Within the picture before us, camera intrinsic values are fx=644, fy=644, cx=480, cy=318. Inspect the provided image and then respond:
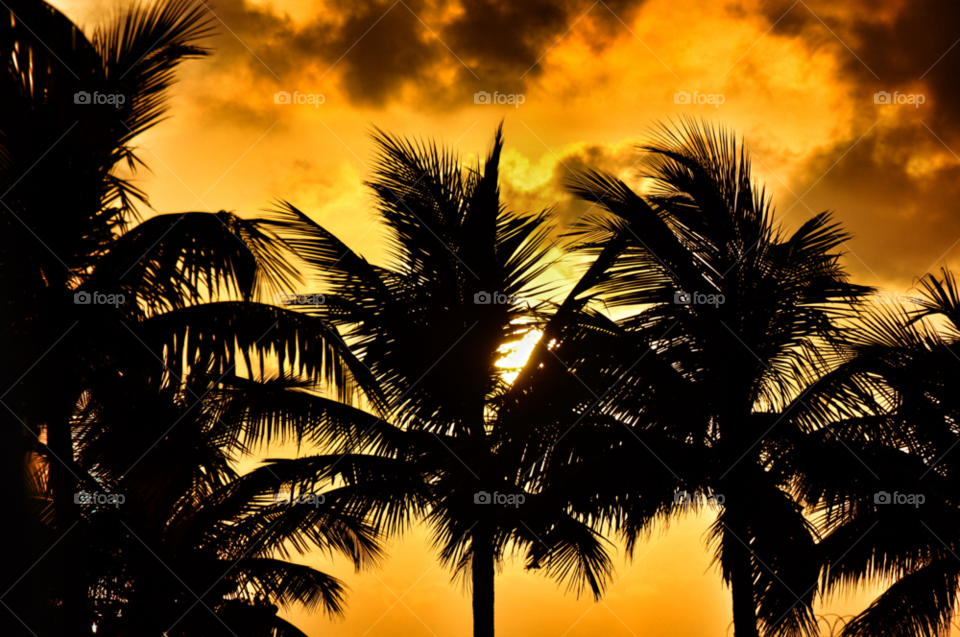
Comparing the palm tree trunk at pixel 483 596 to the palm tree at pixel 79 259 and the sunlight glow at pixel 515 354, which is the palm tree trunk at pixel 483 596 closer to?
the sunlight glow at pixel 515 354

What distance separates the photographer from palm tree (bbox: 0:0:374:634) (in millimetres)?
4688

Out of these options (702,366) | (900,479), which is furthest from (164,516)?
(900,479)

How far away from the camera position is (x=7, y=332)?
466 cm

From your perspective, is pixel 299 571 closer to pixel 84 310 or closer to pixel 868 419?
pixel 84 310

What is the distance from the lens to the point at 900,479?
5.17 m

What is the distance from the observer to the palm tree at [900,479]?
5172 mm

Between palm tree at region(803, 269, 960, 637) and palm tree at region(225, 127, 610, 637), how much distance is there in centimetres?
264

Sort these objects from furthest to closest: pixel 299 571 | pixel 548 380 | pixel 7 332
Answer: pixel 299 571 → pixel 548 380 → pixel 7 332

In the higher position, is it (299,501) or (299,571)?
(299,501)

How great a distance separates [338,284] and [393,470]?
91.4 inches

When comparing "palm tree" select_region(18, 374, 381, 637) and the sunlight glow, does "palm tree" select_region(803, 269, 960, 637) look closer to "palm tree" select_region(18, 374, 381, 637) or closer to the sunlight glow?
the sunlight glow

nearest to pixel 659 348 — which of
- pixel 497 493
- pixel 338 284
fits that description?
pixel 497 493

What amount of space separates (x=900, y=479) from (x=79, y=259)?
680 cm

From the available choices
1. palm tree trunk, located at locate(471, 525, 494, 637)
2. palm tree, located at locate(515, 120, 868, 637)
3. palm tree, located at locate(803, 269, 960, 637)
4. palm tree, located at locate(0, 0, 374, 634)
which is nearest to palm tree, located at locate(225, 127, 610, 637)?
palm tree trunk, located at locate(471, 525, 494, 637)
